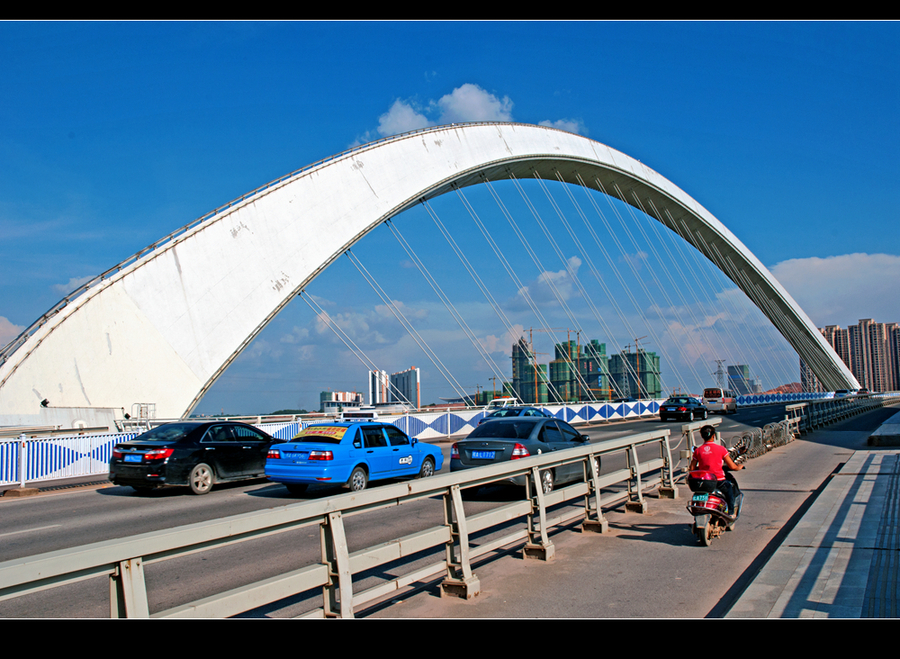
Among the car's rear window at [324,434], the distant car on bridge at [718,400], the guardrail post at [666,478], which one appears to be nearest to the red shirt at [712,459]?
the guardrail post at [666,478]

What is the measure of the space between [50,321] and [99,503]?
1538 centimetres

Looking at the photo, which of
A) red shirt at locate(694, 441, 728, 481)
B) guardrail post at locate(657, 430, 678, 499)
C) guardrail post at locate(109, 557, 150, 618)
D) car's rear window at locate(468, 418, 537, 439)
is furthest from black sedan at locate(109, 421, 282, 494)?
guardrail post at locate(109, 557, 150, 618)

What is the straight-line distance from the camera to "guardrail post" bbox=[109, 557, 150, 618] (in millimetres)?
3166

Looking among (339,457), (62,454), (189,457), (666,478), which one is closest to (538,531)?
(666,478)

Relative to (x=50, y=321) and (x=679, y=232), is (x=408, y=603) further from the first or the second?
(x=679, y=232)

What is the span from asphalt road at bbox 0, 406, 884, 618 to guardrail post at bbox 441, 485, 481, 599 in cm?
91

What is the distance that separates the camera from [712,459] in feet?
25.8

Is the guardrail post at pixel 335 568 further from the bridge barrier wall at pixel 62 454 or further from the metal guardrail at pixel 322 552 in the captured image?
the bridge barrier wall at pixel 62 454

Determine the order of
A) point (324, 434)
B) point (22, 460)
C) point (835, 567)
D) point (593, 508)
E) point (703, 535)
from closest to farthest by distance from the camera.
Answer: point (835, 567), point (703, 535), point (593, 508), point (324, 434), point (22, 460)

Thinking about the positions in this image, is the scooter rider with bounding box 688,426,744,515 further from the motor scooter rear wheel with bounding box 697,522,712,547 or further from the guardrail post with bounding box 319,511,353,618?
the guardrail post with bounding box 319,511,353,618

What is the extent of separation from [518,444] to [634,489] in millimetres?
2181

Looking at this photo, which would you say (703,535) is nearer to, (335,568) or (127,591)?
(335,568)
